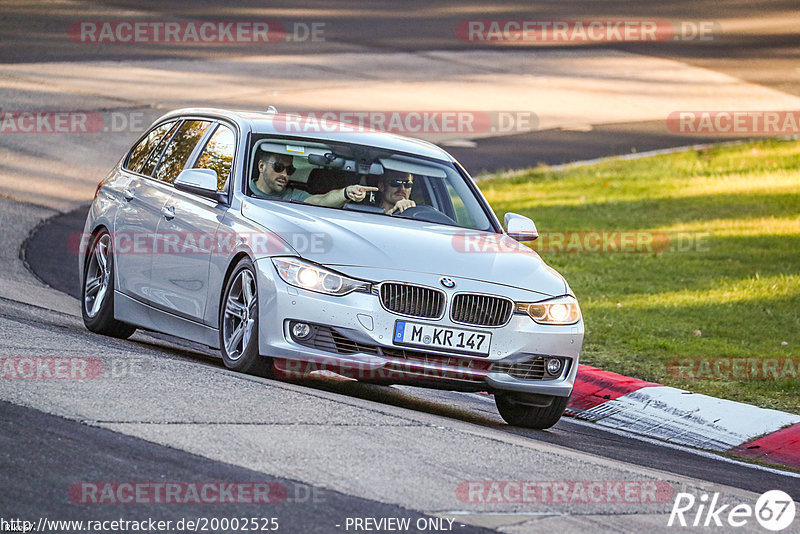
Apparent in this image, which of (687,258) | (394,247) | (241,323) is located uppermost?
(394,247)

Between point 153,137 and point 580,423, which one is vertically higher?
point 153,137

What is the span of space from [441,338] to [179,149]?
2982 millimetres

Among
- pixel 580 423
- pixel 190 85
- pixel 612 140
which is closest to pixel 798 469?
pixel 580 423

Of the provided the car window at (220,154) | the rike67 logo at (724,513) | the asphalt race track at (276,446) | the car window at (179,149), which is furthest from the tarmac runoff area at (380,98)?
the rike67 logo at (724,513)

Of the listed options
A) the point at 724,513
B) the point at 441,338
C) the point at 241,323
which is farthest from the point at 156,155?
the point at 724,513

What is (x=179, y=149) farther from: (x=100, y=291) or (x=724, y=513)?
(x=724, y=513)

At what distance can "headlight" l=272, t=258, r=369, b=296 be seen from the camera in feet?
26.1

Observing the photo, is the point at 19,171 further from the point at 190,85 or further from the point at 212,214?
the point at 212,214

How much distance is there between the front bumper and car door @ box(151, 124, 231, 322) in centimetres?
81

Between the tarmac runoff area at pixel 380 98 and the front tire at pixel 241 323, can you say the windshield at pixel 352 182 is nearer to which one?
the front tire at pixel 241 323

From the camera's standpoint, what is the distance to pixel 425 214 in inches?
366

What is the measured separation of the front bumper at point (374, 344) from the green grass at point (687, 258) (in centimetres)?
307

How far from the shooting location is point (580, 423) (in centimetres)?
993

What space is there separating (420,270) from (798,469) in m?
2.89
